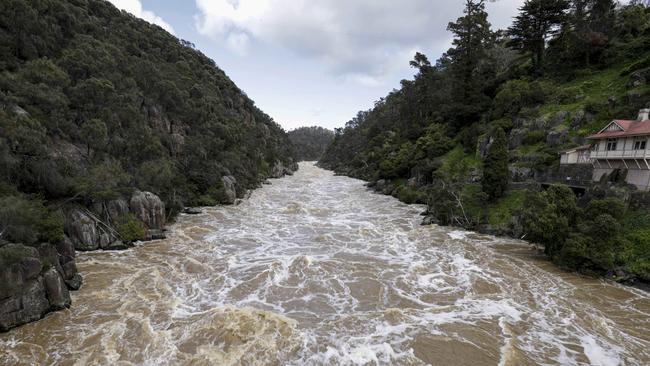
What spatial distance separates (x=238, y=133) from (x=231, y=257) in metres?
40.1

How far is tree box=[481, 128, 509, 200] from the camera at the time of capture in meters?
31.6

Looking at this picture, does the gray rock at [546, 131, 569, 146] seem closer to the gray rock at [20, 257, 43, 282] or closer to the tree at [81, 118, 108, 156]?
the gray rock at [20, 257, 43, 282]

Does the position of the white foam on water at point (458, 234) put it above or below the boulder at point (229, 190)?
below

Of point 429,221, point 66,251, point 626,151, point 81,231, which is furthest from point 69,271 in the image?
point 626,151

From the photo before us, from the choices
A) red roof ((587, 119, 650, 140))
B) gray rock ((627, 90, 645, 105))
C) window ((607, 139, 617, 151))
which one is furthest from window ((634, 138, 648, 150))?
gray rock ((627, 90, 645, 105))

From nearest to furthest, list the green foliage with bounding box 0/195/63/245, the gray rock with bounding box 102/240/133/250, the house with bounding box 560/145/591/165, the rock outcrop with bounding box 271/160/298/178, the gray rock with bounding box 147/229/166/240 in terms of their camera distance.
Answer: the green foliage with bounding box 0/195/63/245
the gray rock with bounding box 102/240/133/250
the gray rock with bounding box 147/229/166/240
the house with bounding box 560/145/591/165
the rock outcrop with bounding box 271/160/298/178

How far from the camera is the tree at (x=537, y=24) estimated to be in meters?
48.3

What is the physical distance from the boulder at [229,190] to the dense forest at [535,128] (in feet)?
79.0

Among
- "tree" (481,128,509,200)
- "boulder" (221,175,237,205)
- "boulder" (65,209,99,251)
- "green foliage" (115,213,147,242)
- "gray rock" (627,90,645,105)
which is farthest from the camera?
"boulder" (221,175,237,205)

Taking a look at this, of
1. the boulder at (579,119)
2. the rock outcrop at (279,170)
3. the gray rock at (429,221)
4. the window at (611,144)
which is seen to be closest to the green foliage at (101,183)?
the gray rock at (429,221)

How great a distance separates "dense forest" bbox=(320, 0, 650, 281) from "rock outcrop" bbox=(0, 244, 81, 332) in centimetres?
2687

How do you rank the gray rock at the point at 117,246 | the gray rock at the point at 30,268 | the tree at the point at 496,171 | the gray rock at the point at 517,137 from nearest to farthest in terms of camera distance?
the gray rock at the point at 30,268, the gray rock at the point at 117,246, the tree at the point at 496,171, the gray rock at the point at 517,137

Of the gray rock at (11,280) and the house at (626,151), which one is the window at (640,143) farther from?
the gray rock at (11,280)

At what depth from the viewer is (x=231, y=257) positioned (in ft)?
74.9
